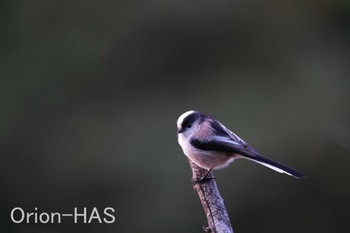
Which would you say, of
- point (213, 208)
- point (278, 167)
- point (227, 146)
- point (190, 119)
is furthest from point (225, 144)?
point (213, 208)

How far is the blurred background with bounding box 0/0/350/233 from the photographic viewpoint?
779 centimetres

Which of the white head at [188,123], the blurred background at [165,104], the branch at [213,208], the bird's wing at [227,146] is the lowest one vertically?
the branch at [213,208]

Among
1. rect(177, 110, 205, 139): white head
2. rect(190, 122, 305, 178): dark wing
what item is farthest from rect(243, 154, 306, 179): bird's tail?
rect(177, 110, 205, 139): white head

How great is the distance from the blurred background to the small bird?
3257 millimetres

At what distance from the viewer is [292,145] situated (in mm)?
8141

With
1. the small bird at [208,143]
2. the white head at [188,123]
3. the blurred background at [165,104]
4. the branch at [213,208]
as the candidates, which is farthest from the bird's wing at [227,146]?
the blurred background at [165,104]

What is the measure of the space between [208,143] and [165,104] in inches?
189

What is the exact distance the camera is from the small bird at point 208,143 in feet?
13.7

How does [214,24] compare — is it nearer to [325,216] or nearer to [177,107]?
[177,107]

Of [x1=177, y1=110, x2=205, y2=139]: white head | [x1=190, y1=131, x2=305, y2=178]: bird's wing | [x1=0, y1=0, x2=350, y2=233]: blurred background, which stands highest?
[x1=0, y1=0, x2=350, y2=233]: blurred background

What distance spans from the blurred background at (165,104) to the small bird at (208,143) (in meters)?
3.26

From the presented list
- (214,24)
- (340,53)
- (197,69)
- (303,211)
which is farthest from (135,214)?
(340,53)

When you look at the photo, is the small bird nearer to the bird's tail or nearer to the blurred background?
the bird's tail

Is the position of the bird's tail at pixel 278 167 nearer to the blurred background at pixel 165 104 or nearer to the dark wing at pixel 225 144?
the dark wing at pixel 225 144
